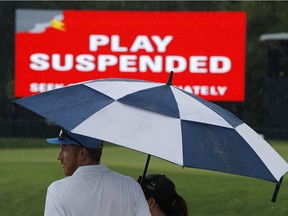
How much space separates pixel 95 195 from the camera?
372 centimetres

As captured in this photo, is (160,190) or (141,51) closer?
(160,190)

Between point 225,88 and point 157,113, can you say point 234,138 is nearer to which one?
point 157,113

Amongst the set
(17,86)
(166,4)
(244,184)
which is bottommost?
(244,184)

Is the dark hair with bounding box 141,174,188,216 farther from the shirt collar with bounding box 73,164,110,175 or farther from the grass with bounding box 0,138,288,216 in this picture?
the grass with bounding box 0,138,288,216

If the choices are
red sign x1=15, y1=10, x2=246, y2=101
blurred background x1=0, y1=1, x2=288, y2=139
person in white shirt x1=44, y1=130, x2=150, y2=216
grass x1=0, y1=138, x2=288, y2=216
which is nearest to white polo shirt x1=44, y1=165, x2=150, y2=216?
person in white shirt x1=44, y1=130, x2=150, y2=216

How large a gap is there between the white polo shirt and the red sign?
1083cm

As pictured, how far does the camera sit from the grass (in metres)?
12.2

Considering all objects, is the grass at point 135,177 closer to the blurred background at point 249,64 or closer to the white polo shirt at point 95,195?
the blurred background at point 249,64

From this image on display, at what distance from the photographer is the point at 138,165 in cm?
1412

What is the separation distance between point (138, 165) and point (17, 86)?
2.23 metres

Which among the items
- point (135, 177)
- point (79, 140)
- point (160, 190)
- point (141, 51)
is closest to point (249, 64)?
point (141, 51)

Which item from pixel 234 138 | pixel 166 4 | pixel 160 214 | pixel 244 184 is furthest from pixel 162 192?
pixel 166 4

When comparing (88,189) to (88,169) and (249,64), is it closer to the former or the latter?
(88,169)

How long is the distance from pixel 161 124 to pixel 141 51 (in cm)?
1105
